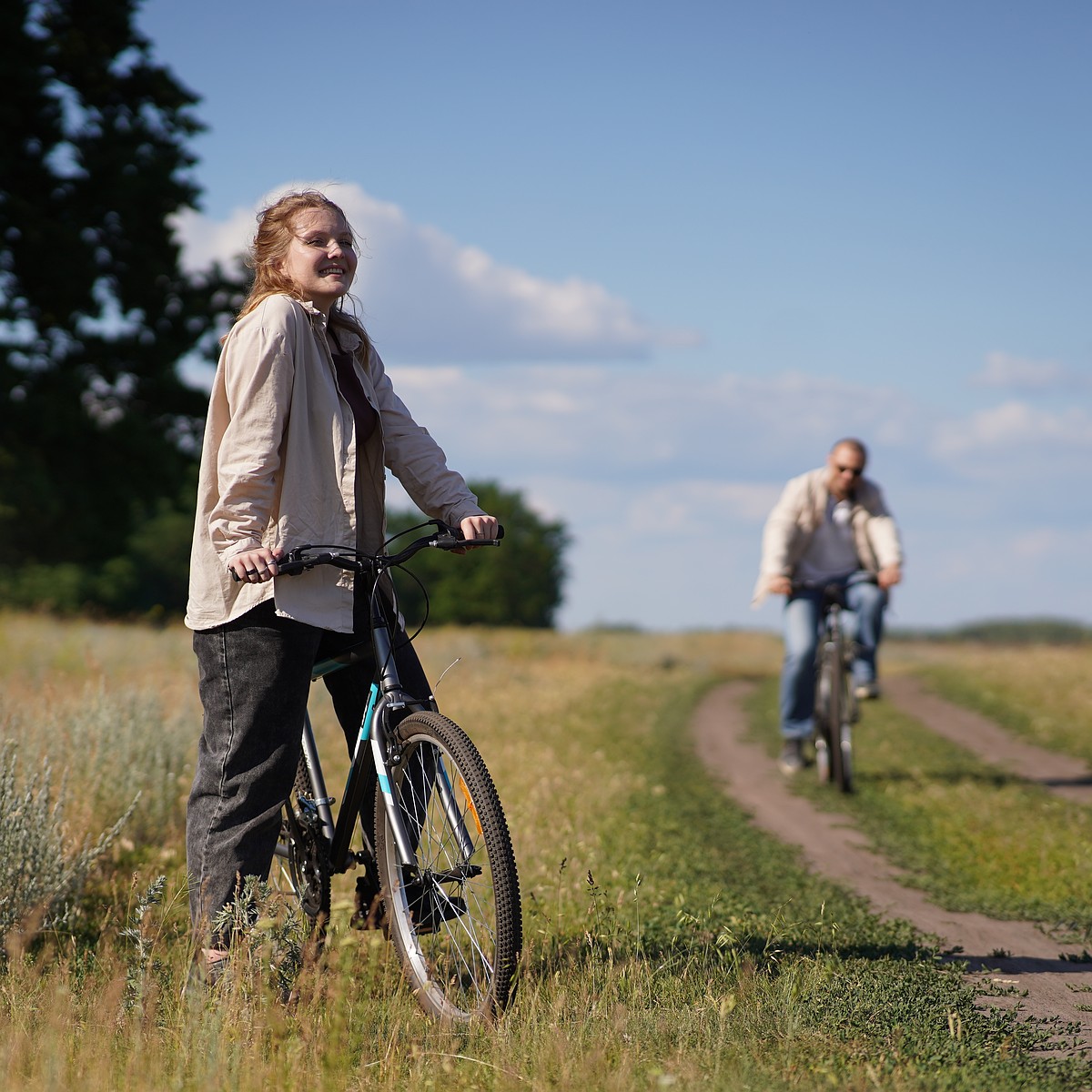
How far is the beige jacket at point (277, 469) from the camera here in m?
3.73

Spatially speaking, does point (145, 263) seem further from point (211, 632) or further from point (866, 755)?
point (211, 632)

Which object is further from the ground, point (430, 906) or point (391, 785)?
point (391, 785)

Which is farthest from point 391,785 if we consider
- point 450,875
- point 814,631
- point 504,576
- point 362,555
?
point 504,576

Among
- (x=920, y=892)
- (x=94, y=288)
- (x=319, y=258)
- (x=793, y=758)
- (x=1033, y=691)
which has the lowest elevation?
(x=920, y=892)

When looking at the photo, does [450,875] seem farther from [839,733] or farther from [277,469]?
[839,733]

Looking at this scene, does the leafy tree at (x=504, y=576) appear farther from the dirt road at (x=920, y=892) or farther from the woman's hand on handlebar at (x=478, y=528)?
the woman's hand on handlebar at (x=478, y=528)

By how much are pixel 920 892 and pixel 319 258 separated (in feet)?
14.4

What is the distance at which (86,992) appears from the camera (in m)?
3.65

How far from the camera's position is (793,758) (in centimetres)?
1002

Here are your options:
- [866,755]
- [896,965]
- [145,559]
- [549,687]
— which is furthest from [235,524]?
[145,559]

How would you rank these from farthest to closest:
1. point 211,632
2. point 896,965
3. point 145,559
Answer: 1. point 145,559
2. point 896,965
3. point 211,632

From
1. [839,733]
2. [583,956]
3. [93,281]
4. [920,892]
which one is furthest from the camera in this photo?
[93,281]

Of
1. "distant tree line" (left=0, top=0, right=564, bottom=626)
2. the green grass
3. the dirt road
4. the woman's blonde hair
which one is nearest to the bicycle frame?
the woman's blonde hair

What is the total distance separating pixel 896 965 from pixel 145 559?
75.6 m
